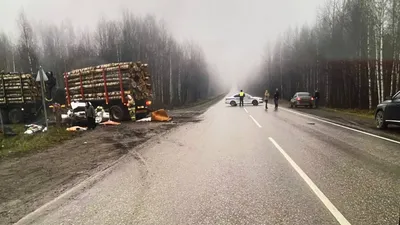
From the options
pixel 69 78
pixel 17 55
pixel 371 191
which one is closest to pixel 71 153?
pixel 371 191

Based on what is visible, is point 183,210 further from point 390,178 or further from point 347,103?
point 347,103

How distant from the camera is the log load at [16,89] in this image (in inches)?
810

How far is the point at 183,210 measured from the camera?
4.20 m

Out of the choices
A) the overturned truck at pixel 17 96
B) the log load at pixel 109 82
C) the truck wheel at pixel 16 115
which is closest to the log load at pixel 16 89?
the overturned truck at pixel 17 96

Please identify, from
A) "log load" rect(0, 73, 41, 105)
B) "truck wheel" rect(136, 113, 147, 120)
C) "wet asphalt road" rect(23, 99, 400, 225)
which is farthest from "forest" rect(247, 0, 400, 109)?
"log load" rect(0, 73, 41, 105)

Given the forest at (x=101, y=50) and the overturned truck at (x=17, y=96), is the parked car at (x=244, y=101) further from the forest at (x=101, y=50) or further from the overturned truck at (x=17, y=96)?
the overturned truck at (x=17, y=96)

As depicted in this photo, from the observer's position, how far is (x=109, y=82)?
61.7 feet

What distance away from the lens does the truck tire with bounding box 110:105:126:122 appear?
18.7 meters

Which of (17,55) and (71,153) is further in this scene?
(17,55)

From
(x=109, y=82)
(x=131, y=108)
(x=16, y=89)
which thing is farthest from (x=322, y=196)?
(x=16, y=89)

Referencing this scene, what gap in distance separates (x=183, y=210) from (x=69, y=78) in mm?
18512

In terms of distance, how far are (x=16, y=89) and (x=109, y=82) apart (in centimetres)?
680

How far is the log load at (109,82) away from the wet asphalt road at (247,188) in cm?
1041

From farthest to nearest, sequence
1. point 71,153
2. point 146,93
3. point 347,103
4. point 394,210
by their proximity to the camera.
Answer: point 347,103 < point 146,93 < point 71,153 < point 394,210
